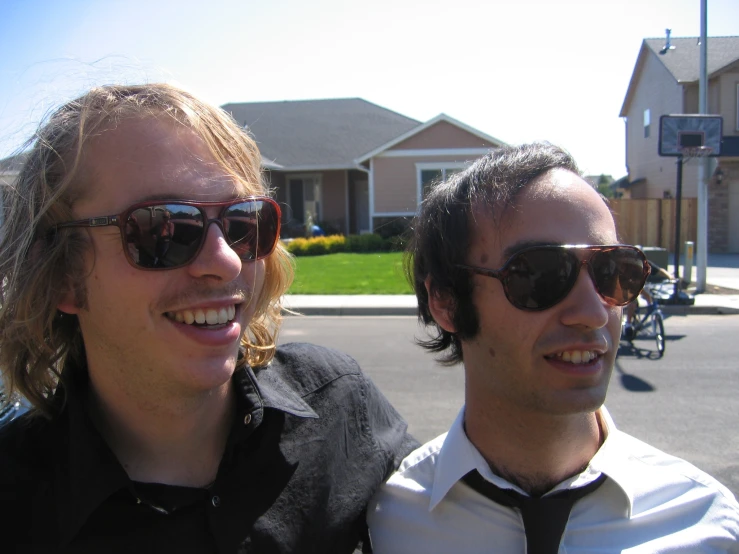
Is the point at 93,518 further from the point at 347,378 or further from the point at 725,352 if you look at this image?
the point at 725,352

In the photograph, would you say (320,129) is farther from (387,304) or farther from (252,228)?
(252,228)

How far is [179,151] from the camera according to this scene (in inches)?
69.6

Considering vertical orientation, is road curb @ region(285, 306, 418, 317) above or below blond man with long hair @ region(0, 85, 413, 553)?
below

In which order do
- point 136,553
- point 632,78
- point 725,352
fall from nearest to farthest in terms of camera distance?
point 136,553
point 725,352
point 632,78

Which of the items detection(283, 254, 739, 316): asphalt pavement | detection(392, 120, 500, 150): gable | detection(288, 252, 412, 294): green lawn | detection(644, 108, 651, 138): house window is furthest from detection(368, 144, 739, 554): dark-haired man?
detection(644, 108, 651, 138): house window

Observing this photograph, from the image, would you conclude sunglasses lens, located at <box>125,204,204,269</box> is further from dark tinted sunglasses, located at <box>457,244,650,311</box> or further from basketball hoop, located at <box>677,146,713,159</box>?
basketball hoop, located at <box>677,146,713,159</box>

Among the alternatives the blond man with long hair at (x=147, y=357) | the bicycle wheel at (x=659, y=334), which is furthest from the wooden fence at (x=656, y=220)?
the blond man with long hair at (x=147, y=357)

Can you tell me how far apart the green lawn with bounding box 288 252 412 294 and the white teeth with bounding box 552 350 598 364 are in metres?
9.47

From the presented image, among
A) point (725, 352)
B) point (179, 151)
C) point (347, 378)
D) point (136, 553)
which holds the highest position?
point (179, 151)

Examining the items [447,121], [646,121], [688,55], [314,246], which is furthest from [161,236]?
[646,121]

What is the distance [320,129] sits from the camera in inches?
1200

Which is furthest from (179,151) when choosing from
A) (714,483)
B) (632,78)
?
(632,78)

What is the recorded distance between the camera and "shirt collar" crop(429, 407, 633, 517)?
5.84 ft

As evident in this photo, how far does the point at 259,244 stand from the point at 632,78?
108ft
